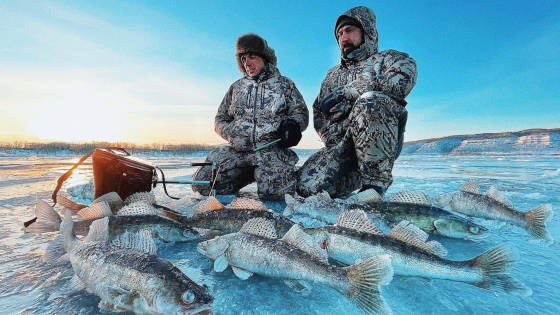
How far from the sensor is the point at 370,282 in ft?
4.58

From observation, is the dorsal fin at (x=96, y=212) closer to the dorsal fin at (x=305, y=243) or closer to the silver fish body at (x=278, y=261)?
the silver fish body at (x=278, y=261)

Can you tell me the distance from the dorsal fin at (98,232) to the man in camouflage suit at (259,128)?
3056 millimetres

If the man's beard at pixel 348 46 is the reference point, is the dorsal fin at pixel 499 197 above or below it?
below

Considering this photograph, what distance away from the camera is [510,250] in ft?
5.14

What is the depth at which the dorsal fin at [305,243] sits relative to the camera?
66.7 inches

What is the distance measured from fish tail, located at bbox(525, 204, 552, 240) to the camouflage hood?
10.8 feet

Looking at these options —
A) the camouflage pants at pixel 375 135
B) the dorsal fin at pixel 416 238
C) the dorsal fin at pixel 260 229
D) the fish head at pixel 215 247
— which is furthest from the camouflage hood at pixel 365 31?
the fish head at pixel 215 247

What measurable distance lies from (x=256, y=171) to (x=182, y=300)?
3729 millimetres

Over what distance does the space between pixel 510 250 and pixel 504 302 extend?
0.28 metres

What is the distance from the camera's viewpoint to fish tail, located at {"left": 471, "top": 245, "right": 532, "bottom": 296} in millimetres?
1546

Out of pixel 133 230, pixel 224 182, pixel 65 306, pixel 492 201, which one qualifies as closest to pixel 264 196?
pixel 224 182

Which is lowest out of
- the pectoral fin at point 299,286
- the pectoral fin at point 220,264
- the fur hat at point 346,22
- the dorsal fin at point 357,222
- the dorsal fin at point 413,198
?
the pectoral fin at point 299,286

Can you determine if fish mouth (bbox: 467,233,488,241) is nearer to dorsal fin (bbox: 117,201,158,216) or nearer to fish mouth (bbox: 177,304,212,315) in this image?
fish mouth (bbox: 177,304,212,315)

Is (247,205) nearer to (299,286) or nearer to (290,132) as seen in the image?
(299,286)
